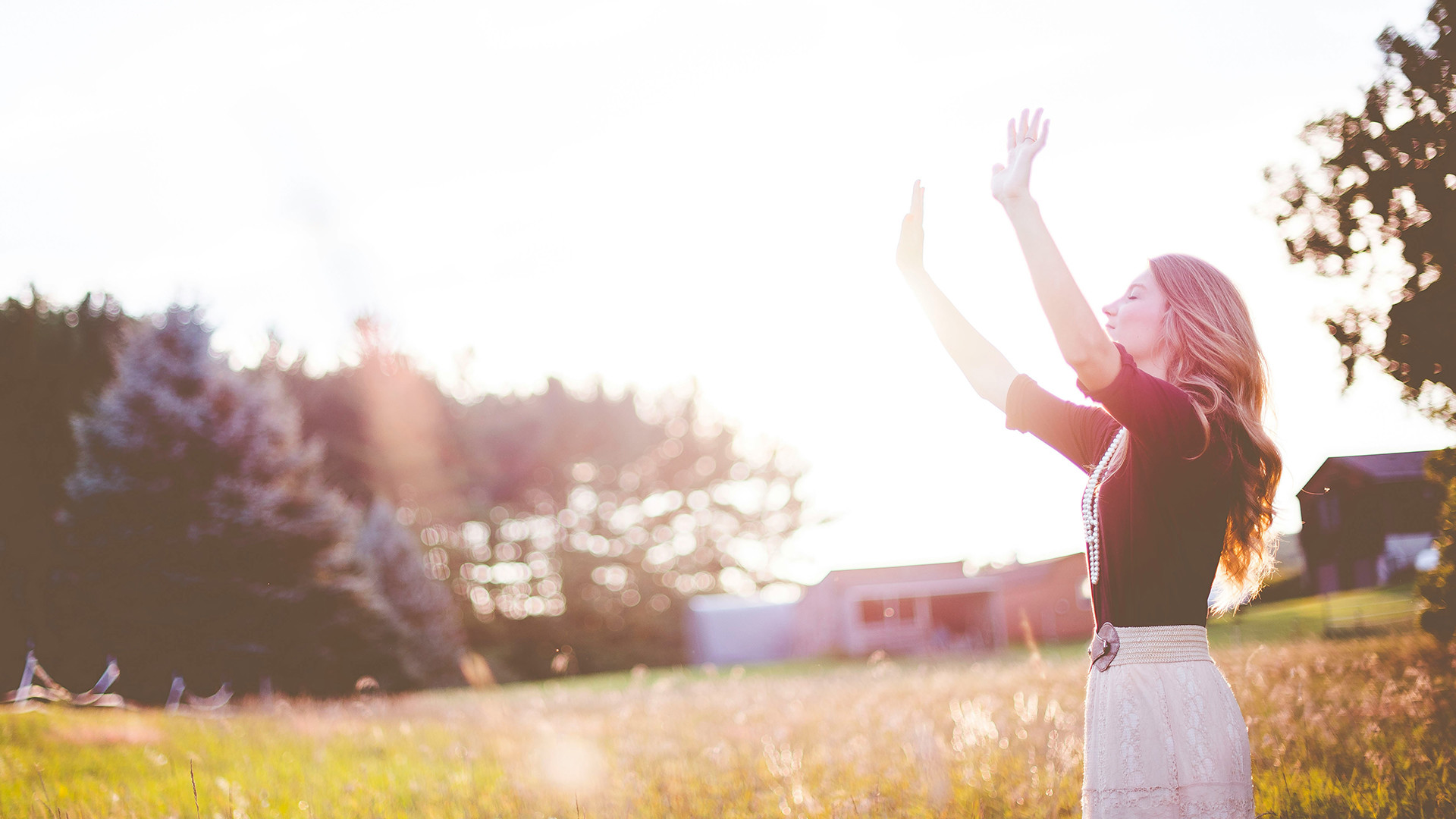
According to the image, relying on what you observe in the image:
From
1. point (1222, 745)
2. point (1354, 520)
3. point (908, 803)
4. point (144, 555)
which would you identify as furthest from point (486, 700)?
point (1222, 745)

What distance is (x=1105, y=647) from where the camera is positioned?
1.92 m

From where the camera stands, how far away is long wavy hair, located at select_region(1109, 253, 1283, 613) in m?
1.87

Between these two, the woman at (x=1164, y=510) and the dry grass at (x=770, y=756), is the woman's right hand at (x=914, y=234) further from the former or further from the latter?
the dry grass at (x=770, y=756)

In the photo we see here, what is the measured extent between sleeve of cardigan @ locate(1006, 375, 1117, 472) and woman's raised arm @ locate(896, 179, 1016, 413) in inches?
6.0

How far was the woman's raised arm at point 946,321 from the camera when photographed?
240 cm

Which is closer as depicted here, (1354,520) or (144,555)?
(1354,520)

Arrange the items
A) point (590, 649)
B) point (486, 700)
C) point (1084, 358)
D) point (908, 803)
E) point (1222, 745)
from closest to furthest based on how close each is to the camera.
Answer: point (1084, 358)
point (1222, 745)
point (908, 803)
point (486, 700)
point (590, 649)

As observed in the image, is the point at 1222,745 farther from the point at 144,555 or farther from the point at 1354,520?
the point at 144,555

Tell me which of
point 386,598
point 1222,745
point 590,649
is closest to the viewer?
point 1222,745

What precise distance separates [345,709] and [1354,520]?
11.4 meters

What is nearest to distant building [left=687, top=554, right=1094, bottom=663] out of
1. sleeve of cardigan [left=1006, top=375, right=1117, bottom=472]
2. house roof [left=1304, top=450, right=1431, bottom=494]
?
house roof [left=1304, top=450, right=1431, bottom=494]

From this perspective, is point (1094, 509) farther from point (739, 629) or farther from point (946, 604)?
point (739, 629)

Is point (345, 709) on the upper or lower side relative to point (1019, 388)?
lower

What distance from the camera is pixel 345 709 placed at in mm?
11289
